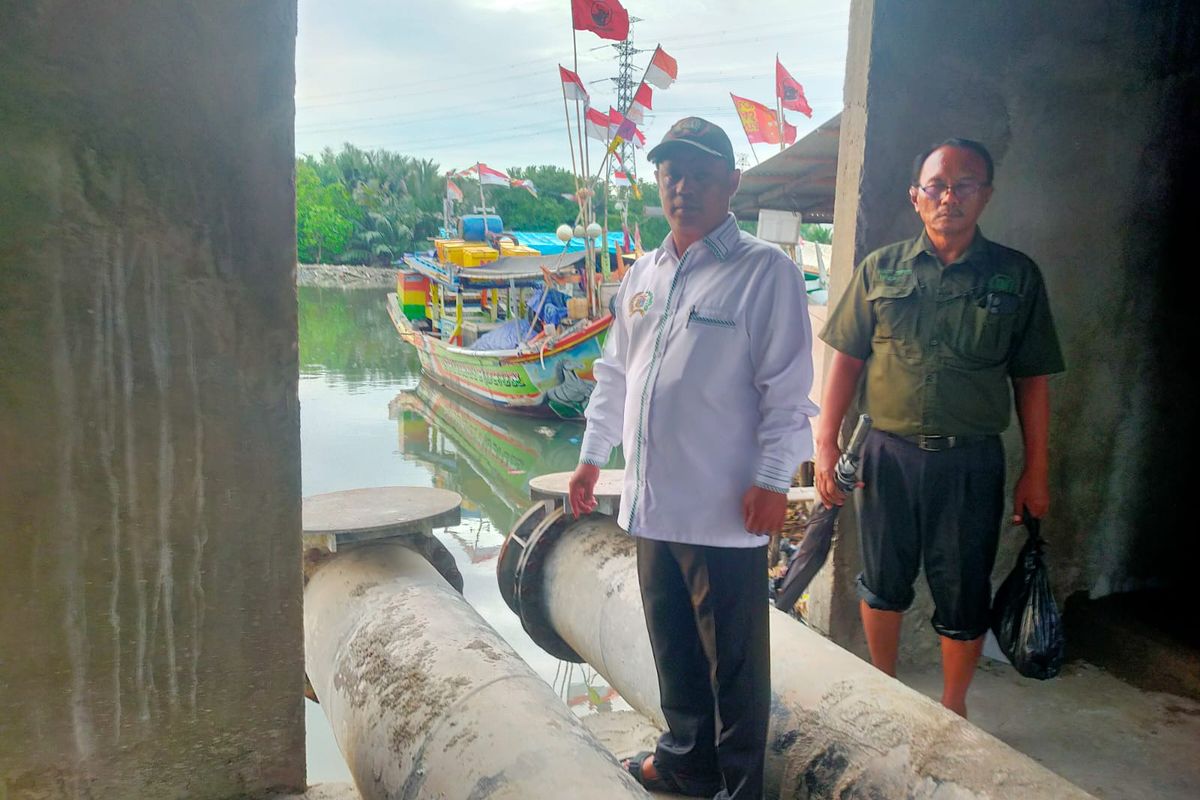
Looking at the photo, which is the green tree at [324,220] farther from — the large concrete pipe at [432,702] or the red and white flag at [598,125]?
the large concrete pipe at [432,702]

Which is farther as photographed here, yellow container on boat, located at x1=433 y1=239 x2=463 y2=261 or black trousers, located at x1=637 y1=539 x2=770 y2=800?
yellow container on boat, located at x1=433 y1=239 x2=463 y2=261

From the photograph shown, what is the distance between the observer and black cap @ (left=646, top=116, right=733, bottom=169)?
2.07 metres

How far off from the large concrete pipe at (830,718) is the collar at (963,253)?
1.24 metres

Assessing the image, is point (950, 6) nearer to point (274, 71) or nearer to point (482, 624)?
point (274, 71)

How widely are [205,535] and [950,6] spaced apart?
306 centimetres

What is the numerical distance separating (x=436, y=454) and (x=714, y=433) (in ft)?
49.2

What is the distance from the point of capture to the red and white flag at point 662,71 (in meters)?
13.2

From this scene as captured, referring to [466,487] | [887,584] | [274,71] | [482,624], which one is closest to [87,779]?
[482,624]

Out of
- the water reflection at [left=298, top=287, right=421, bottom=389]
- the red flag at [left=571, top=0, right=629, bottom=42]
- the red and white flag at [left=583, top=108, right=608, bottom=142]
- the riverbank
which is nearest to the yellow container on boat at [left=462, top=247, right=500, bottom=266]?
the water reflection at [left=298, top=287, right=421, bottom=389]

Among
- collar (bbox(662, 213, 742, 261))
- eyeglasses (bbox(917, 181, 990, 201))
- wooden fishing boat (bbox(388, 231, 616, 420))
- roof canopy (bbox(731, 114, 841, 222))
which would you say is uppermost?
roof canopy (bbox(731, 114, 841, 222))

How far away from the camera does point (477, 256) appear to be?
21297 millimetres

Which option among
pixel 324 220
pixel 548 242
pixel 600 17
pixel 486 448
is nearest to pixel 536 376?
pixel 486 448

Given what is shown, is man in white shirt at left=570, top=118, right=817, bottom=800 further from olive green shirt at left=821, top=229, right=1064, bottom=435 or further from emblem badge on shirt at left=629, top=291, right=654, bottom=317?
olive green shirt at left=821, top=229, right=1064, bottom=435

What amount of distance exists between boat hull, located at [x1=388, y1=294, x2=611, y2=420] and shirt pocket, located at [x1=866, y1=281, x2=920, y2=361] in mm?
12946
